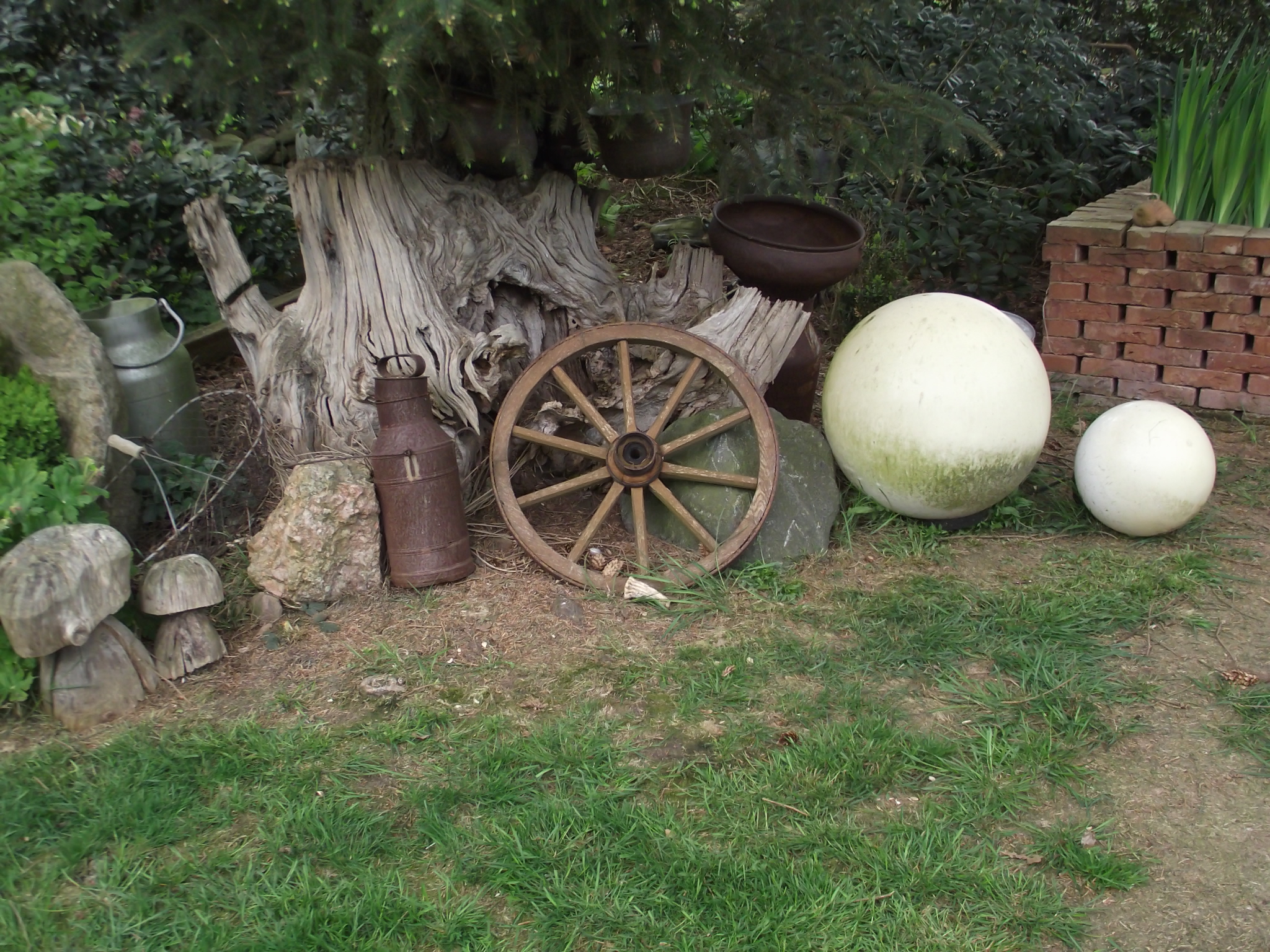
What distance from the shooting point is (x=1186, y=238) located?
4.96 meters

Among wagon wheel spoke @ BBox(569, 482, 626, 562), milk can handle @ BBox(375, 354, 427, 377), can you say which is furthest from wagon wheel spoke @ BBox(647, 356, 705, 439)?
milk can handle @ BBox(375, 354, 427, 377)

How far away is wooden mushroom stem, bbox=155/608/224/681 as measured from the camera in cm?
335

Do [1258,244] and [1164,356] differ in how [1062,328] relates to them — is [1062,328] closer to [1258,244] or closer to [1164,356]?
[1164,356]

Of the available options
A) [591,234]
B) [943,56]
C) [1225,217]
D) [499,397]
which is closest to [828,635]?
[499,397]

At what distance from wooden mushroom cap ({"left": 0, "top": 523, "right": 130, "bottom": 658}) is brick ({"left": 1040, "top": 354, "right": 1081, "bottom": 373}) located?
4.26m

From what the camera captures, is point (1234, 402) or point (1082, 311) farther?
point (1082, 311)

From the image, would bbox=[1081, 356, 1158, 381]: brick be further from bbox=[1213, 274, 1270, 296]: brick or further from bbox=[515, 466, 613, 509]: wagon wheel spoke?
bbox=[515, 466, 613, 509]: wagon wheel spoke

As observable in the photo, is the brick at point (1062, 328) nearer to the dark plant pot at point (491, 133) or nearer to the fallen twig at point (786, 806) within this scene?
the dark plant pot at point (491, 133)

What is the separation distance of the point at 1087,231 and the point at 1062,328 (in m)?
0.48

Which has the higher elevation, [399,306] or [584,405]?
[399,306]

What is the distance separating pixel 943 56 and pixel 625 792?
5243 mm

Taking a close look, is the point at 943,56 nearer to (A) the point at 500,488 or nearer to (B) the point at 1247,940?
(A) the point at 500,488

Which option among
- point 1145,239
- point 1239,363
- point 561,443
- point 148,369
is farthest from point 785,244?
point 148,369

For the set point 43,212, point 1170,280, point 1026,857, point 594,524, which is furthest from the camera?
point 1170,280
